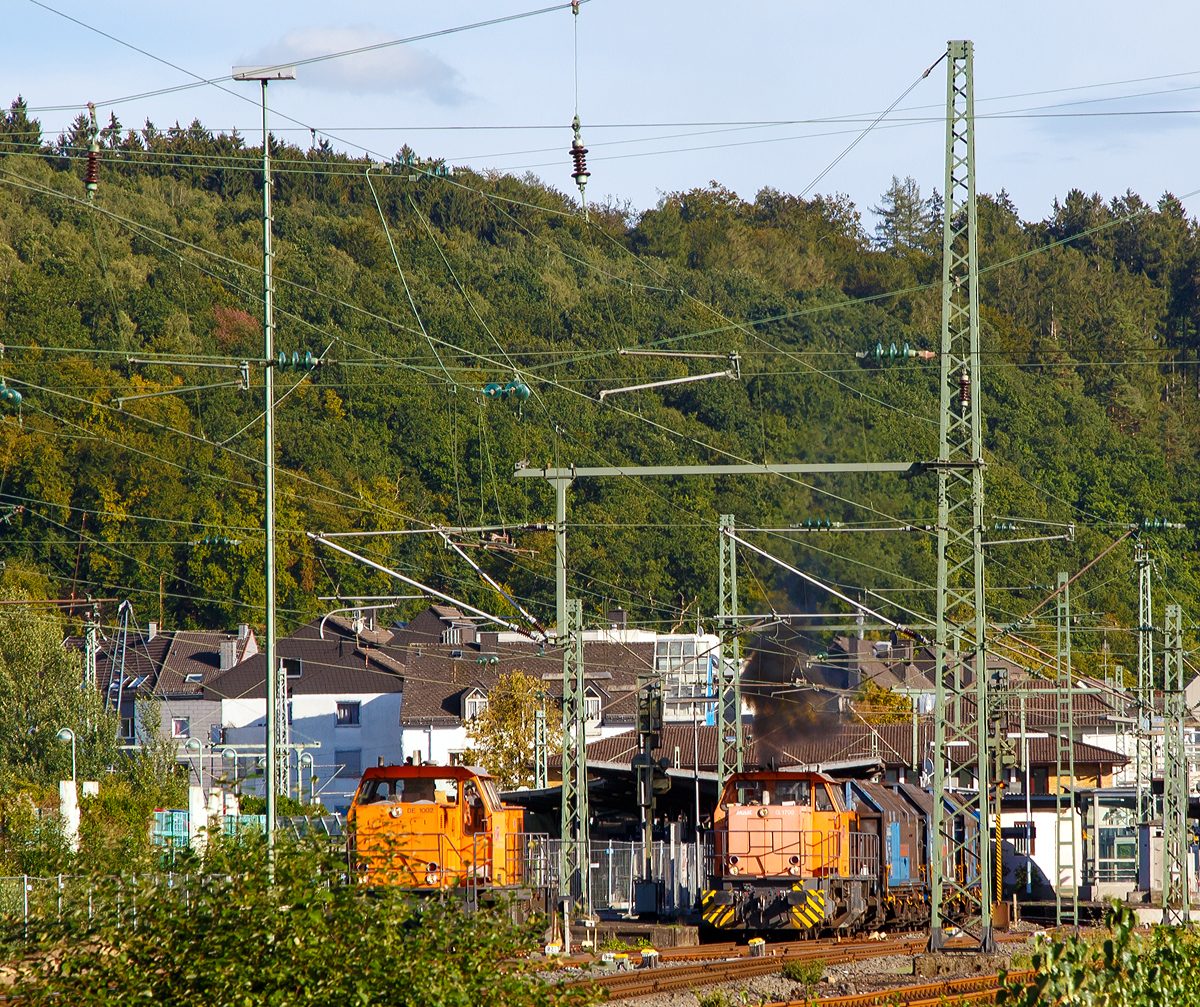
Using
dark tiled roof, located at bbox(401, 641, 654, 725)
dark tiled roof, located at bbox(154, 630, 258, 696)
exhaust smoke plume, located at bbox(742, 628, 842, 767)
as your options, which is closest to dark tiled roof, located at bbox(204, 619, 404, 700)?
dark tiled roof, located at bbox(154, 630, 258, 696)

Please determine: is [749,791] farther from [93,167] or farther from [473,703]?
[473,703]

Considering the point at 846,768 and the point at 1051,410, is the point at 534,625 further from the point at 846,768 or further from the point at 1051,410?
the point at 1051,410

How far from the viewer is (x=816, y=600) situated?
56.0 m

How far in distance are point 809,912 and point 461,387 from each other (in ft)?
123

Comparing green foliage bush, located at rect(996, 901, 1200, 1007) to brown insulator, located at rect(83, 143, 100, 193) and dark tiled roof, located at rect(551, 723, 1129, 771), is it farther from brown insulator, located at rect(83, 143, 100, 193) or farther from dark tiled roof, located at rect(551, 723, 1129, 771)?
dark tiled roof, located at rect(551, 723, 1129, 771)

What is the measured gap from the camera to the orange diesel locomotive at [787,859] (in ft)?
84.3

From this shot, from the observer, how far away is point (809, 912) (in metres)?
25.5

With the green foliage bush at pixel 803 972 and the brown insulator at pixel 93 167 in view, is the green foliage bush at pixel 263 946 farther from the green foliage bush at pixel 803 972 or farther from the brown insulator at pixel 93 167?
the brown insulator at pixel 93 167

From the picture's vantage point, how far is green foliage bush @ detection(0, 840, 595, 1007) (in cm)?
902

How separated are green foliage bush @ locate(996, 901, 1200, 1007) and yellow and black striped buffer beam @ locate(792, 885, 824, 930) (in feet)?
46.5

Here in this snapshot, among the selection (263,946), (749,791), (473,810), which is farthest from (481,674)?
(263,946)

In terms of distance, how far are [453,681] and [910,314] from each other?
27.5 m

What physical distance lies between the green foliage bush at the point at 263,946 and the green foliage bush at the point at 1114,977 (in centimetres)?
289

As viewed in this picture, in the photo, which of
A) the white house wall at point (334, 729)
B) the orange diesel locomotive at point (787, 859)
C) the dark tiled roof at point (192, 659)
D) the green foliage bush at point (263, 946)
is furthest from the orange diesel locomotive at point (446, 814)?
the dark tiled roof at point (192, 659)
